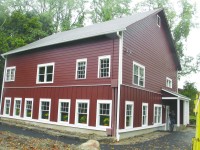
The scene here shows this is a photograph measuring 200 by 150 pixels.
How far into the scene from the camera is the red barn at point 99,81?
15.9 m

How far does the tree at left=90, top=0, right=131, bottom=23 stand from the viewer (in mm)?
40844

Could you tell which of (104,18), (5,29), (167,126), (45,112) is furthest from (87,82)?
(104,18)

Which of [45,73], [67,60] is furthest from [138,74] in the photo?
[45,73]

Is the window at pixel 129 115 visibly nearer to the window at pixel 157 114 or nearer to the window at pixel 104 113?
the window at pixel 104 113

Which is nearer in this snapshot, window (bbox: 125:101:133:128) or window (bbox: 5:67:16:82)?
window (bbox: 125:101:133:128)

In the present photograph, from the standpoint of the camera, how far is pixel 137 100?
17.9 metres

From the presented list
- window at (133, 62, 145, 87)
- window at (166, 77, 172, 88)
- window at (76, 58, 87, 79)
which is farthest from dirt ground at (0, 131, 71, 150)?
window at (166, 77, 172, 88)

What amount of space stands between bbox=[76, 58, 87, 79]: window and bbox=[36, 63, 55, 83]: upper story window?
9.57 ft

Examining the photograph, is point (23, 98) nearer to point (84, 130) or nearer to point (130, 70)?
point (84, 130)

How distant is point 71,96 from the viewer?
1798 cm

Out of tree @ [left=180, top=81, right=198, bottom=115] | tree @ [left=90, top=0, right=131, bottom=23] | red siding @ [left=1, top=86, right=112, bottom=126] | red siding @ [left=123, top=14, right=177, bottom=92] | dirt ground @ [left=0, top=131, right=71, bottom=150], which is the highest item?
tree @ [left=90, top=0, right=131, bottom=23]

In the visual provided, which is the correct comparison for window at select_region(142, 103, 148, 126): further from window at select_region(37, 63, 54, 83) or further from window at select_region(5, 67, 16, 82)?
window at select_region(5, 67, 16, 82)

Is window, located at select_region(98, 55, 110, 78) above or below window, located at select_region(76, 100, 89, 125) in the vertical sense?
above

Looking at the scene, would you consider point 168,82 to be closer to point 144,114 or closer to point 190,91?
point 144,114
